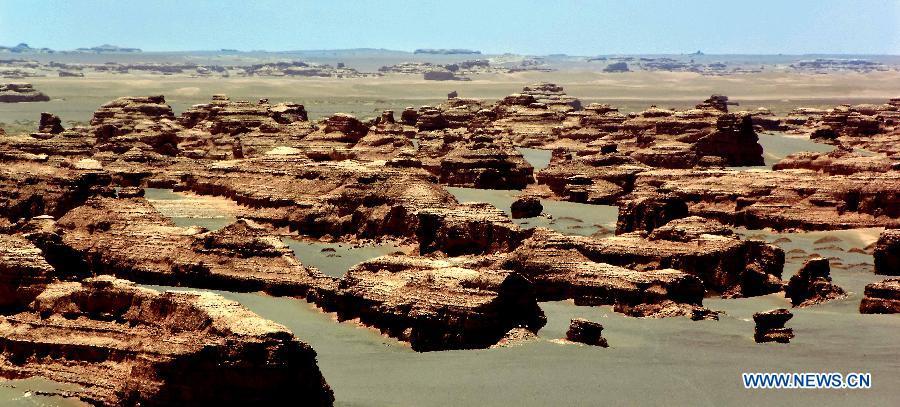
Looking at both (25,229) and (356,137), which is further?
(356,137)

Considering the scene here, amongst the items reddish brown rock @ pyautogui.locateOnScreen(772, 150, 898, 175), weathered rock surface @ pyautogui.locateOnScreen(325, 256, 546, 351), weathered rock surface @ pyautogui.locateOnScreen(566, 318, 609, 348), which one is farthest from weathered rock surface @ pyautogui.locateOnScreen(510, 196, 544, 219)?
weathered rock surface @ pyautogui.locateOnScreen(566, 318, 609, 348)

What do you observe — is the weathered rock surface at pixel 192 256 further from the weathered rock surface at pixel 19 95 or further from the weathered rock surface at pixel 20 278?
the weathered rock surface at pixel 19 95

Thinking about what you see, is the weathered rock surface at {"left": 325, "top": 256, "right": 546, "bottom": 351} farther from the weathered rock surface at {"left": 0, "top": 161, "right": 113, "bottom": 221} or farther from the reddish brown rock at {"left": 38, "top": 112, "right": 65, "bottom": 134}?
the reddish brown rock at {"left": 38, "top": 112, "right": 65, "bottom": 134}

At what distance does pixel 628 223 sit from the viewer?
3503 centimetres

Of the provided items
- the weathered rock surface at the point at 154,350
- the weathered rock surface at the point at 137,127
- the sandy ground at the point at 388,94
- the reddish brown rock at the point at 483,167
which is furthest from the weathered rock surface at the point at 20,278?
the sandy ground at the point at 388,94

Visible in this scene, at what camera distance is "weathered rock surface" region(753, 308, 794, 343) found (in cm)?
2367

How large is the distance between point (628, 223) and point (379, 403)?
17.2 meters

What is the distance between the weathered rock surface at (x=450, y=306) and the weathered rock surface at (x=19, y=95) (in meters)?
109

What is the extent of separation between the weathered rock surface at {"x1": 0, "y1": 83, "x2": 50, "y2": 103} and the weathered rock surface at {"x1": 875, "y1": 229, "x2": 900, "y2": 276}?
107m

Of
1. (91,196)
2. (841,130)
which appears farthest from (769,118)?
(91,196)

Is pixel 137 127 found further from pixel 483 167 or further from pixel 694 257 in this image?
pixel 694 257

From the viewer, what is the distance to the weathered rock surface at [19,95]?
409 feet

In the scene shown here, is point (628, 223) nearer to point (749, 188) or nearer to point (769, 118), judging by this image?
point (749, 188)

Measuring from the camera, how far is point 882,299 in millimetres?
26844
